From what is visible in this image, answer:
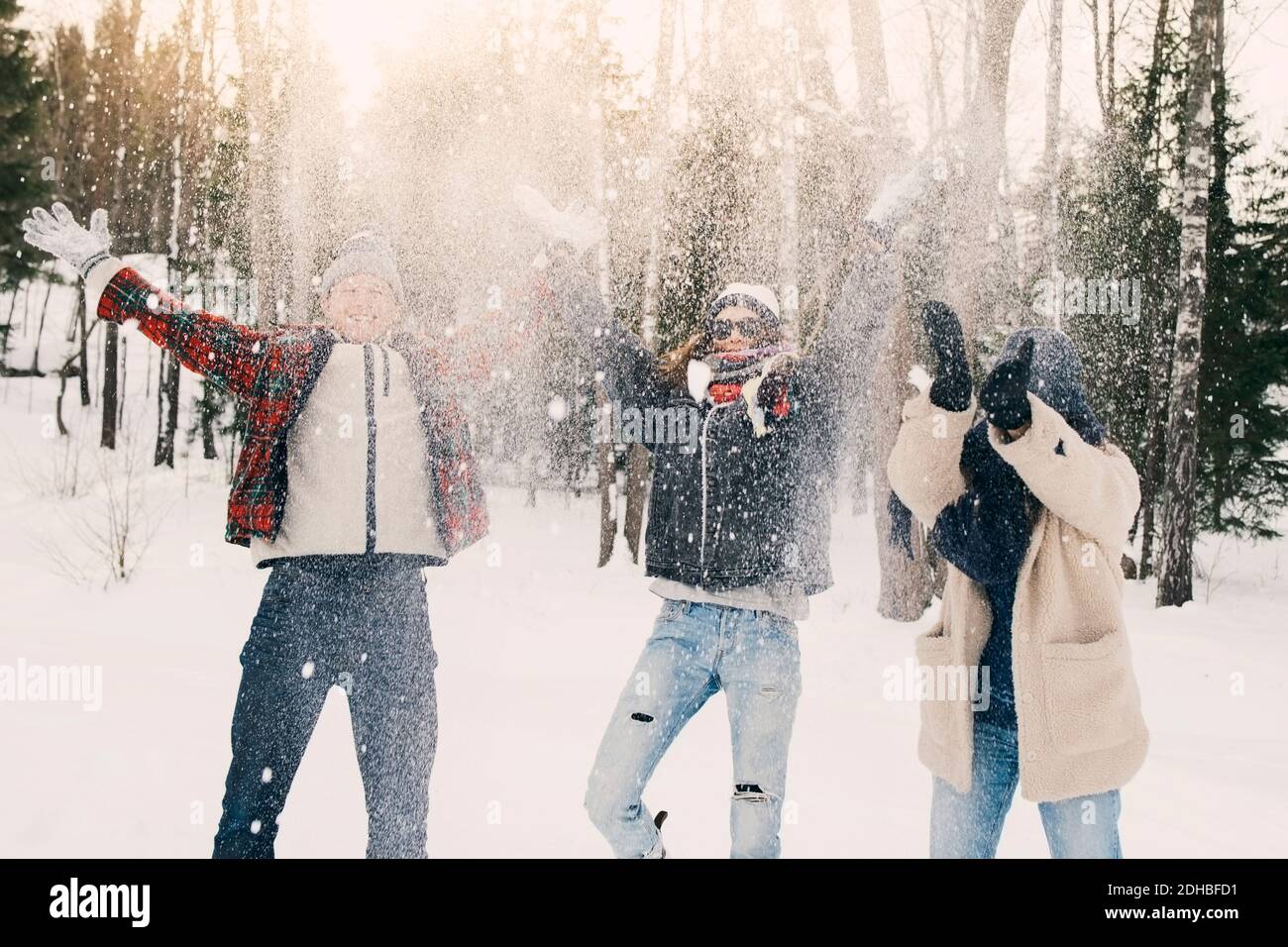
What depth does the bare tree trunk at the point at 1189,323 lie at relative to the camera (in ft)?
31.8

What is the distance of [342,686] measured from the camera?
96.1 inches

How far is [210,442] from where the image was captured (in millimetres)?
19562

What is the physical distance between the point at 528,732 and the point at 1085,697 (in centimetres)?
339

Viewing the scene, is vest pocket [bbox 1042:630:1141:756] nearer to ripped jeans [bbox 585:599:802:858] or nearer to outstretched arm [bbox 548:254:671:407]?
ripped jeans [bbox 585:599:802:858]

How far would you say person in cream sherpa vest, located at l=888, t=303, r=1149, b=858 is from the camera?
2.11 metres

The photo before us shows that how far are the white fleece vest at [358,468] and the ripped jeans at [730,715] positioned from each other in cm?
70

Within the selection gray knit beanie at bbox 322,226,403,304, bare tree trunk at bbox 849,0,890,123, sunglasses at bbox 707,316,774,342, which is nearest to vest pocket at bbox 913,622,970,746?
sunglasses at bbox 707,316,774,342

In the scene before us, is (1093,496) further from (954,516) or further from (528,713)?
(528,713)

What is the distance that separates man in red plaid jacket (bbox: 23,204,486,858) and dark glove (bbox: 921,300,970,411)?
4.35 ft

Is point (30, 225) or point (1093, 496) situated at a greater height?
point (30, 225)

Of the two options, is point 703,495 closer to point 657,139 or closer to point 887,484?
point 887,484

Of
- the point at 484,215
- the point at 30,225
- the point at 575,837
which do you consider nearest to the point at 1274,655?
the point at 575,837

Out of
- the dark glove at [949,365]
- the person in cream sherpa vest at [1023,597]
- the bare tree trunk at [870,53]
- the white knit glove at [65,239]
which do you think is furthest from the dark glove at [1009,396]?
the bare tree trunk at [870,53]
